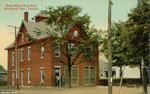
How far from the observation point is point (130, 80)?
208 ft

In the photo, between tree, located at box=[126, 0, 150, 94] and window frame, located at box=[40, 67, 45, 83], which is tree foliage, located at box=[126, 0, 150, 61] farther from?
window frame, located at box=[40, 67, 45, 83]

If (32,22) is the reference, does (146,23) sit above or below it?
below

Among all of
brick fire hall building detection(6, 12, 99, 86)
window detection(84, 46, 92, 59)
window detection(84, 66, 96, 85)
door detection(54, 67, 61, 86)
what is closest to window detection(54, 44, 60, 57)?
brick fire hall building detection(6, 12, 99, 86)

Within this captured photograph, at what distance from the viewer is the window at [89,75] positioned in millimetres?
61875

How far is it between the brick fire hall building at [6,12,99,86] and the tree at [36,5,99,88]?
16.7 ft

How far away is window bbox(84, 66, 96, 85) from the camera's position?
61875 millimetres

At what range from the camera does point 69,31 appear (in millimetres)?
49000

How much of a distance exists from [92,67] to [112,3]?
38.0 metres

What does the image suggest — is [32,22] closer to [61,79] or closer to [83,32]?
[61,79]

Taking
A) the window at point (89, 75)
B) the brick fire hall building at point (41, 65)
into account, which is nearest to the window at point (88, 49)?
the brick fire hall building at point (41, 65)

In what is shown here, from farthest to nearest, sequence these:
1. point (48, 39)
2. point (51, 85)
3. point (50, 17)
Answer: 1. point (51, 85)
2. point (48, 39)
3. point (50, 17)

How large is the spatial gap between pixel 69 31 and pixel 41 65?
12.5 meters

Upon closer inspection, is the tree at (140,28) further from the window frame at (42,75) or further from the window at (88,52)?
the window frame at (42,75)

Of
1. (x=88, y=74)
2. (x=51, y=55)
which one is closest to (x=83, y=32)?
(x=51, y=55)
